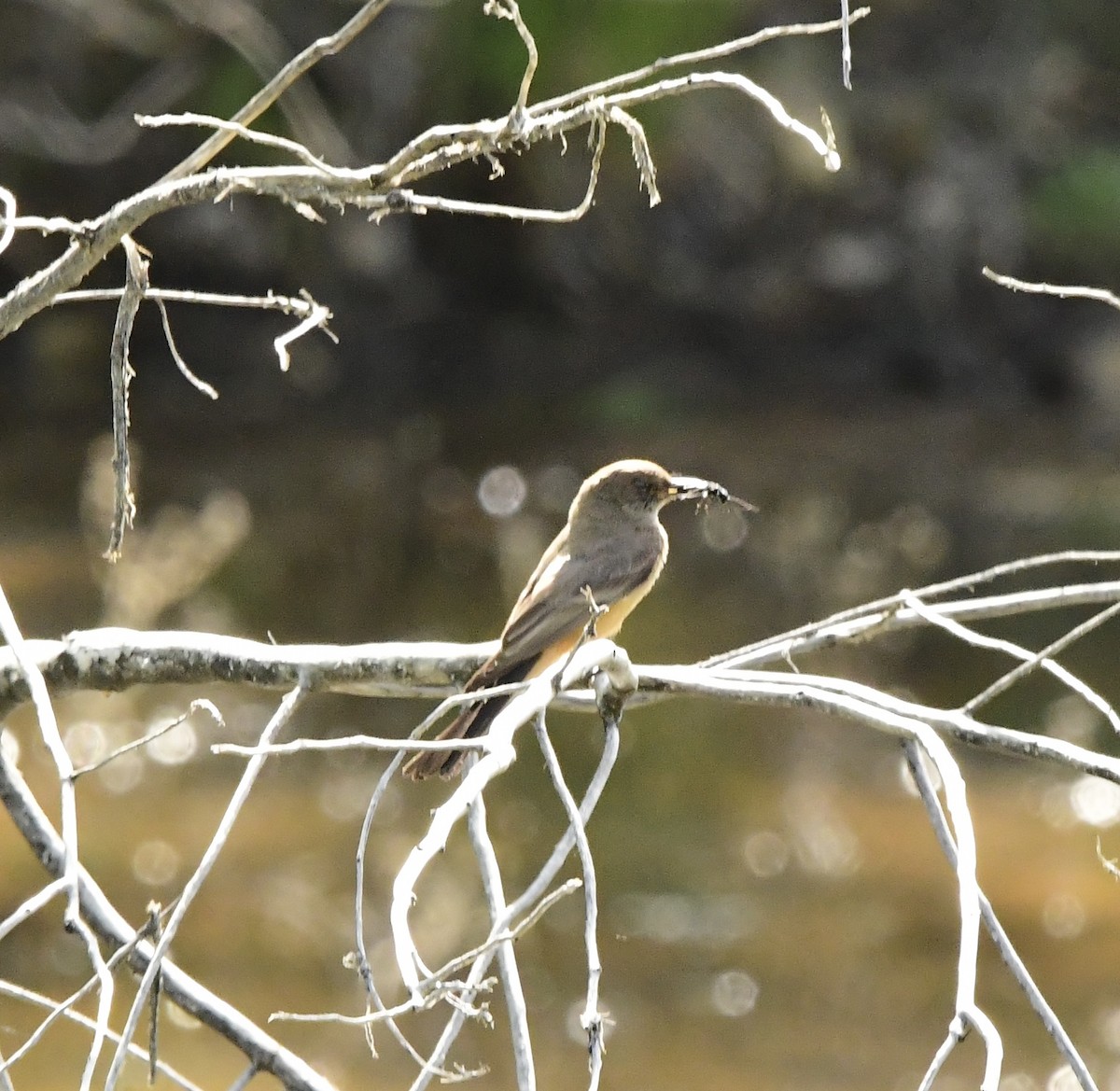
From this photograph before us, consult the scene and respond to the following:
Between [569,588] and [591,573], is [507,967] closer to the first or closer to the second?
[569,588]

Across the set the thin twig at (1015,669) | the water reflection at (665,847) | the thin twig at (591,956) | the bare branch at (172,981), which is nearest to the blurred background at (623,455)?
the water reflection at (665,847)

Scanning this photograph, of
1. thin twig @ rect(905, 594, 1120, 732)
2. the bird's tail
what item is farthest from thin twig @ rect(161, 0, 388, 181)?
the bird's tail

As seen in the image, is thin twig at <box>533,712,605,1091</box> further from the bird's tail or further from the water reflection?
the water reflection

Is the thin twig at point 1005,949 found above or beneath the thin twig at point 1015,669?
beneath

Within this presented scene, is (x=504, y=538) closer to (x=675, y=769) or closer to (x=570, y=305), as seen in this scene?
(x=675, y=769)

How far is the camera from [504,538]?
44.0 feet

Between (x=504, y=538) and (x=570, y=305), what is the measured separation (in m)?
5.30

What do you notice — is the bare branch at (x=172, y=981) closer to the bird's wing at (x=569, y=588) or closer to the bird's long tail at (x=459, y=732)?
the bird's long tail at (x=459, y=732)

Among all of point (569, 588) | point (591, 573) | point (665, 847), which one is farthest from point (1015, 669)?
point (665, 847)

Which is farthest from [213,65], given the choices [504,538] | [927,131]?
[927,131]

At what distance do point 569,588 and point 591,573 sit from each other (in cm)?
15

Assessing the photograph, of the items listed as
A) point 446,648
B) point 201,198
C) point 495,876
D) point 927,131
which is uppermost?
point 927,131

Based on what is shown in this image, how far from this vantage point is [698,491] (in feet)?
17.1

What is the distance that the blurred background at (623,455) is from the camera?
27.1 feet
